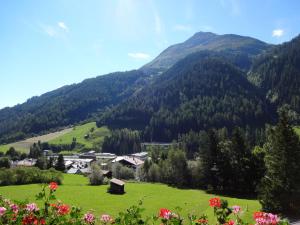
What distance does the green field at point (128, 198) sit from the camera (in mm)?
65506

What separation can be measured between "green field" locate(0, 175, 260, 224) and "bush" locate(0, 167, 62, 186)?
13.1 feet

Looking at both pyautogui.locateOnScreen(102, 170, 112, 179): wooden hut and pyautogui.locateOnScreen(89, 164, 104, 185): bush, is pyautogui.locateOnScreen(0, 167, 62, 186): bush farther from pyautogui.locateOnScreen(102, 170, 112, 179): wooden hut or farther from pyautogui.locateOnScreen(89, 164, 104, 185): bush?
pyautogui.locateOnScreen(102, 170, 112, 179): wooden hut

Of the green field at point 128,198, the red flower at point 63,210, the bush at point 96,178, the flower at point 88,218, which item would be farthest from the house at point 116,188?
the flower at point 88,218

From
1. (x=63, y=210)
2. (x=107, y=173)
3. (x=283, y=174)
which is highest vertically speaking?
(x=63, y=210)

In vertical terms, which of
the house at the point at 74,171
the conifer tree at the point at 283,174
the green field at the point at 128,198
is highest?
the conifer tree at the point at 283,174

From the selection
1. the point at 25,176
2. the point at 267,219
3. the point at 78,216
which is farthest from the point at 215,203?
the point at 25,176

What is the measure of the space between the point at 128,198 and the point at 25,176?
124ft

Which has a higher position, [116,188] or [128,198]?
[116,188]

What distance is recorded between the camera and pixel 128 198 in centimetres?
7900

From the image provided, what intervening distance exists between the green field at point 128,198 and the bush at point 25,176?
3989 mm

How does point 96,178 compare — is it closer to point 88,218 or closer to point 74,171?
point 74,171

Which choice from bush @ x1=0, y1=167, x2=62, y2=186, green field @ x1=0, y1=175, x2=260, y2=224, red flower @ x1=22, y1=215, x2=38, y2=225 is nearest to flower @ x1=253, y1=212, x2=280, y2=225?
red flower @ x1=22, y1=215, x2=38, y2=225

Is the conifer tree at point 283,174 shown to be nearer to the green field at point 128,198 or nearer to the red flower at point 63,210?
the green field at point 128,198

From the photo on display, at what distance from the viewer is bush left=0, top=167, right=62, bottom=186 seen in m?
99.5
